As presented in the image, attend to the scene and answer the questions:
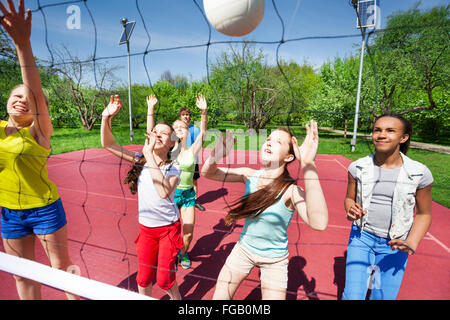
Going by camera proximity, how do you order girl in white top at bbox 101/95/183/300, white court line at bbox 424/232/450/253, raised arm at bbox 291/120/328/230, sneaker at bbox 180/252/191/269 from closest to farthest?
raised arm at bbox 291/120/328/230, girl in white top at bbox 101/95/183/300, sneaker at bbox 180/252/191/269, white court line at bbox 424/232/450/253

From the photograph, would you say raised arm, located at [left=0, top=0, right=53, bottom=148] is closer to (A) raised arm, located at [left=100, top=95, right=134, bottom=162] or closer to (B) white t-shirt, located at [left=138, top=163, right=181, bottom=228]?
(A) raised arm, located at [left=100, top=95, right=134, bottom=162]

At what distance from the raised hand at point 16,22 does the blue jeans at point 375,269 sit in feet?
8.04

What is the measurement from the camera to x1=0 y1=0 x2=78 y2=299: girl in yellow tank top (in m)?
1.57

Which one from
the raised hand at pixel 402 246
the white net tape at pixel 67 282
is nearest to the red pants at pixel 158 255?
the white net tape at pixel 67 282

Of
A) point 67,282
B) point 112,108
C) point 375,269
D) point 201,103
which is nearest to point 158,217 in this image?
point 67,282

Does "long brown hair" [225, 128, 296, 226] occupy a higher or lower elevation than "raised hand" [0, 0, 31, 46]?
lower

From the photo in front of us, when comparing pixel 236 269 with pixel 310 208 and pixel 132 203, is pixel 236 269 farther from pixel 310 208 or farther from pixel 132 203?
pixel 132 203

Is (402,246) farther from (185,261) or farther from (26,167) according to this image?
(26,167)

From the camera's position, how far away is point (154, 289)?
85.4 inches

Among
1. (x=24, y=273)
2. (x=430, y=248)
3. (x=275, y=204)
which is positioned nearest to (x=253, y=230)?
(x=275, y=204)

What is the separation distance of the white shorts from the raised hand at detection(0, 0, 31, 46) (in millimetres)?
1880

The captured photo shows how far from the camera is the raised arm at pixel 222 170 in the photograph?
5.18ft

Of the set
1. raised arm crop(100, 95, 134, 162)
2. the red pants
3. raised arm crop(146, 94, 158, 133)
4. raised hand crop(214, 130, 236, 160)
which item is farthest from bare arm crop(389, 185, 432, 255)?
raised arm crop(146, 94, 158, 133)

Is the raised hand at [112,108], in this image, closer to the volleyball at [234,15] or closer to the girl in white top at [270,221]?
the girl in white top at [270,221]
